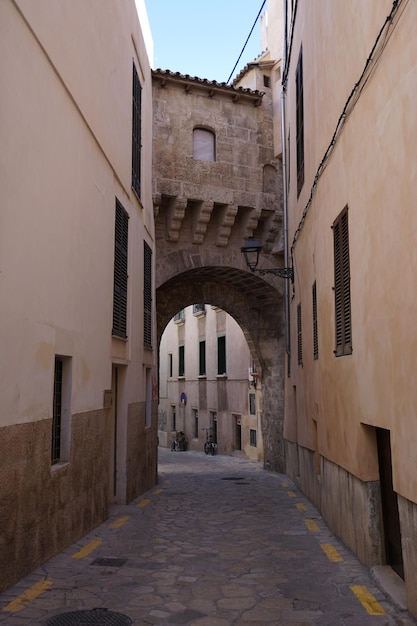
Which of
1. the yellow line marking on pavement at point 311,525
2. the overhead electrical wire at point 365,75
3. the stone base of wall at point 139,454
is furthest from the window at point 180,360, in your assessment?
the overhead electrical wire at point 365,75

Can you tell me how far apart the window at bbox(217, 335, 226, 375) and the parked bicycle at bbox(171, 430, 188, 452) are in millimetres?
5199

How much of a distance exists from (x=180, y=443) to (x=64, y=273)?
24365 millimetres

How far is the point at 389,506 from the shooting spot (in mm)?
5691

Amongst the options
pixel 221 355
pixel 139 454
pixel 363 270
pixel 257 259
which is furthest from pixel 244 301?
pixel 363 270

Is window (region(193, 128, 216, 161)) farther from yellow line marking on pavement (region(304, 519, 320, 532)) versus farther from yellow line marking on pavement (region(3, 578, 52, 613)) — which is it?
yellow line marking on pavement (region(3, 578, 52, 613))

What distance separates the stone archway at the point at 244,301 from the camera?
635 inches

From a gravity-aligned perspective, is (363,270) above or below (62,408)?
above

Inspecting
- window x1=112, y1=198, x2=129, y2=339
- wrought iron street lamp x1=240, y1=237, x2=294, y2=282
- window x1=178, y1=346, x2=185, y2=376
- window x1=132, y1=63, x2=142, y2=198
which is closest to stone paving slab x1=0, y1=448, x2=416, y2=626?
window x1=112, y1=198, x2=129, y2=339

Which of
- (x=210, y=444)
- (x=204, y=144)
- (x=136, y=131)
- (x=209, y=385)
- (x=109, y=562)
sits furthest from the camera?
(x=209, y=385)

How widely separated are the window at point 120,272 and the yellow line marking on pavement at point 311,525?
4046 millimetres

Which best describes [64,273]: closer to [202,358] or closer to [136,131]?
[136,131]

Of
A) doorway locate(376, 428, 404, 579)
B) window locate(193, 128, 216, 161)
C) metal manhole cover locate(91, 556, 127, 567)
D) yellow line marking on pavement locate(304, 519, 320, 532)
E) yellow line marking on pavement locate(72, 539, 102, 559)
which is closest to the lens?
doorway locate(376, 428, 404, 579)

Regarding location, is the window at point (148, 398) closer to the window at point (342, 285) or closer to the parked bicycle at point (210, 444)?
the window at point (342, 285)

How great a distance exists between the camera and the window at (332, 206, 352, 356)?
22.7 feet
